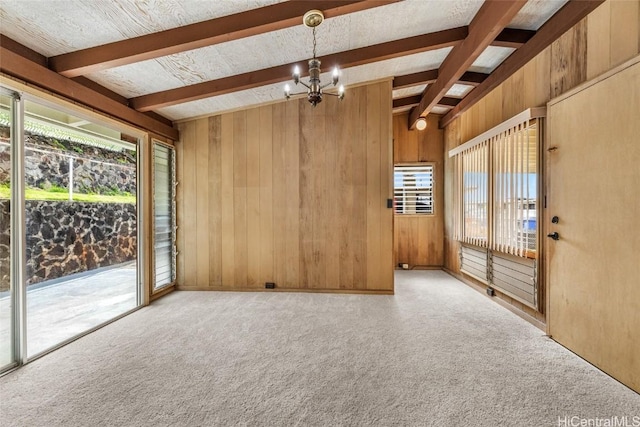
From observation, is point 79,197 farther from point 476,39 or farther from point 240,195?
point 476,39

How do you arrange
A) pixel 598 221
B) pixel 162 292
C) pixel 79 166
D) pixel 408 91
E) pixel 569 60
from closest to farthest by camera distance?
pixel 598 221 → pixel 569 60 → pixel 162 292 → pixel 79 166 → pixel 408 91

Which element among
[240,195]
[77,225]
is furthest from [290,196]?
[77,225]

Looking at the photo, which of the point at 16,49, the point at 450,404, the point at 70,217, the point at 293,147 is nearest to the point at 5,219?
the point at 16,49

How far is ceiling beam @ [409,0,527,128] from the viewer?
2125mm

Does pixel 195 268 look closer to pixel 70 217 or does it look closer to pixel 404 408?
pixel 70 217

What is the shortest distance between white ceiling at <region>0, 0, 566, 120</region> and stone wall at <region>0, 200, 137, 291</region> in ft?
5.74

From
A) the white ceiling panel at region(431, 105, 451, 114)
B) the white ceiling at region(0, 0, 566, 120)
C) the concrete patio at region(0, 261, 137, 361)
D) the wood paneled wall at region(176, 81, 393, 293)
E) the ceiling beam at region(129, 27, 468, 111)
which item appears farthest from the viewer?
the white ceiling panel at region(431, 105, 451, 114)

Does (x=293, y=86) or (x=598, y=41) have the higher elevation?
(x=293, y=86)

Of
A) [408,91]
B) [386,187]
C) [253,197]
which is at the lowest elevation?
[253,197]

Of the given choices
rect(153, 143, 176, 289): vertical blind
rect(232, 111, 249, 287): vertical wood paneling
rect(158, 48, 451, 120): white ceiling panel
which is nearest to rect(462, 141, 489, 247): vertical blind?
rect(158, 48, 451, 120): white ceiling panel

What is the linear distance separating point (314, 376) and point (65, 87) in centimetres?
Result: 322

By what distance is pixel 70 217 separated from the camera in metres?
4.01

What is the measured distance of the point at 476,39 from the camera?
2.59 m

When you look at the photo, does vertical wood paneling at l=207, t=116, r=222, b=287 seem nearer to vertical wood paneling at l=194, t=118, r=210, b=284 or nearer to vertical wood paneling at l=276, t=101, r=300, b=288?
vertical wood paneling at l=194, t=118, r=210, b=284
